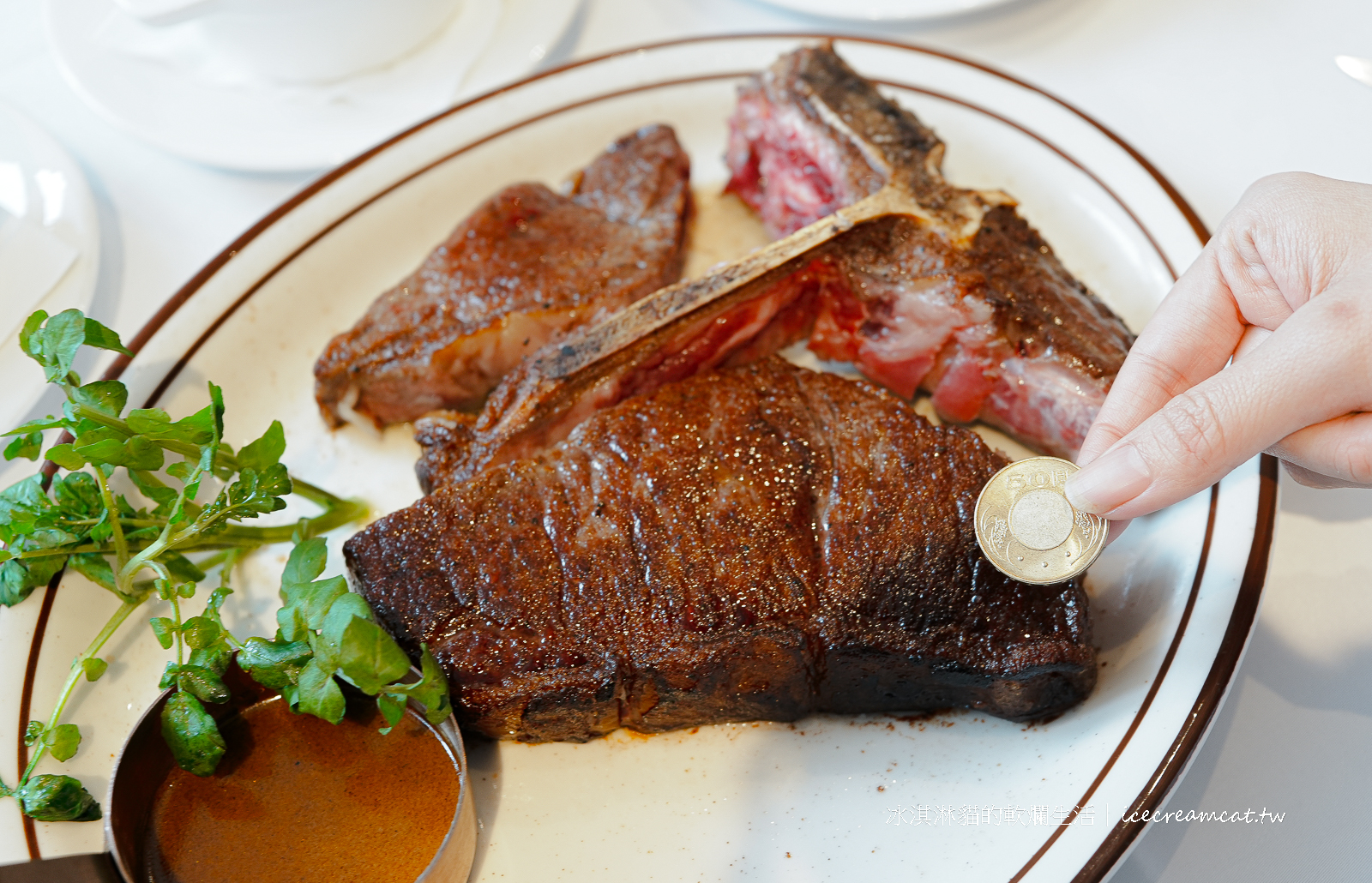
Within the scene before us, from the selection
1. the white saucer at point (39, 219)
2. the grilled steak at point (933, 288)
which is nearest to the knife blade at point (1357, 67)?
the grilled steak at point (933, 288)

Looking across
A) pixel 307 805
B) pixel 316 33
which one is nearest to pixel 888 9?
pixel 316 33

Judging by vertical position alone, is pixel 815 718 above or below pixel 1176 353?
below

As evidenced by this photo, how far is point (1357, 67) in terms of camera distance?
363cm

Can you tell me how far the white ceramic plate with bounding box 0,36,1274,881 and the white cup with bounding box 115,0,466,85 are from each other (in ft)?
2.00

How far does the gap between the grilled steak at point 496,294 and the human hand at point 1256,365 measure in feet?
5.18

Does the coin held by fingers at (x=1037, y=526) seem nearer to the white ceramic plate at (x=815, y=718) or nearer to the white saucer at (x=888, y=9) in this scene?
the white ceramic plate at (x=815, y=718)

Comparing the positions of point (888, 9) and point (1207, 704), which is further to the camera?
point (888, 9)

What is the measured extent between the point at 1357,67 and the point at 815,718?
10.9ft

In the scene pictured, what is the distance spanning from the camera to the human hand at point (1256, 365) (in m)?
1.72

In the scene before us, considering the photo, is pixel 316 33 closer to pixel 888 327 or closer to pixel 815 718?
pixel 888 327

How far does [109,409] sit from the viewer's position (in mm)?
2369

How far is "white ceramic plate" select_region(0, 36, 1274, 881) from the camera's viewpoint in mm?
2186

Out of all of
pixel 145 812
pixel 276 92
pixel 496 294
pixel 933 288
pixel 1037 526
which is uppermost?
pixel 276 92

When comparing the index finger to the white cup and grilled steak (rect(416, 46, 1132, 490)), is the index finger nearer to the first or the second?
grilled steak (rect(416, 46, 1132, 490))
